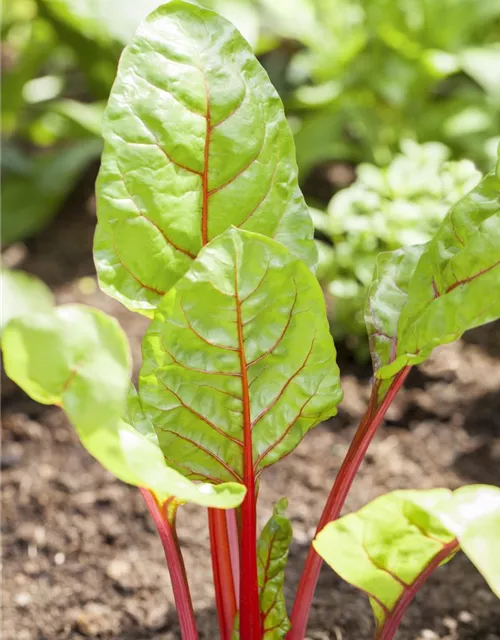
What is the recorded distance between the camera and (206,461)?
0.87m

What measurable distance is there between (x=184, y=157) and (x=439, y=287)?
0.31 meters

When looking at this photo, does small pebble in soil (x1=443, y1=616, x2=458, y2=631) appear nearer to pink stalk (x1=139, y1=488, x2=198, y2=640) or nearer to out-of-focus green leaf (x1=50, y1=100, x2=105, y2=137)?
pink stalk (x1=139, y1=488, x2=198, y2=640)

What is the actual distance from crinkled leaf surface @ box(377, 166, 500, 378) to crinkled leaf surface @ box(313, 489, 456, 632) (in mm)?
164

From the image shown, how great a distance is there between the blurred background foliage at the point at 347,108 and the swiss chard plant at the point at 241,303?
63 cm

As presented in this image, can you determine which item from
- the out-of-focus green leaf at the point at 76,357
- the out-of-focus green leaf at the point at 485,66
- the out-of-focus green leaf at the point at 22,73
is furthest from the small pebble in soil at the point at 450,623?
the out-of-focus green leaf at the point at 22,73

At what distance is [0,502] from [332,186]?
4.53 ft

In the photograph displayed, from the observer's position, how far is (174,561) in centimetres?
86

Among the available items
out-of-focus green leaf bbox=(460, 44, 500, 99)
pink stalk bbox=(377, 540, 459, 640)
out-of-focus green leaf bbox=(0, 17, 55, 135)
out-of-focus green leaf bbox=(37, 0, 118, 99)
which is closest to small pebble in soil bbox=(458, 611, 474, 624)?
pink stalk bbox=(377, 540, 459, 640)

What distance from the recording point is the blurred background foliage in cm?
158

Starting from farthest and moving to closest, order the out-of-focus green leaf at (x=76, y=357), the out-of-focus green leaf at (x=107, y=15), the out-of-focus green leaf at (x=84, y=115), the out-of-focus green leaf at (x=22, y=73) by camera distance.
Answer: the out-of-focus green leaf at (x=22, y=73) → the out-of-focus green leaf at (x=84, y=115) → the out-of-focus green leaf at (x=107, y=15) → the out-of-focus green leaf at (x=76, y=357)

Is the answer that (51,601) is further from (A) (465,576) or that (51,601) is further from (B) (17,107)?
(B) (17,107)

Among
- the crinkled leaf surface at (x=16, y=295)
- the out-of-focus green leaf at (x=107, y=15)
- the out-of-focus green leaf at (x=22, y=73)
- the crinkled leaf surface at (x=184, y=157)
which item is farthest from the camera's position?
the out-of-focus green leaf at (x=22, y=73)

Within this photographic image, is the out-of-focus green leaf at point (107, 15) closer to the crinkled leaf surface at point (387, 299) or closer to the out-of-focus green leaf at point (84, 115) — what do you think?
the out-of-focus green leaf at point (84, 115)

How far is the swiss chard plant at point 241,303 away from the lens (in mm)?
758
